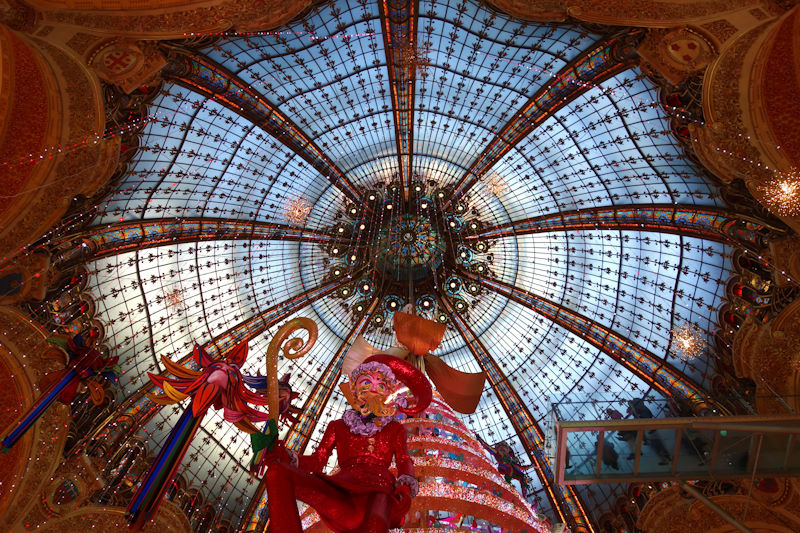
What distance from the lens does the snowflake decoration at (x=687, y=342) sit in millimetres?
14289

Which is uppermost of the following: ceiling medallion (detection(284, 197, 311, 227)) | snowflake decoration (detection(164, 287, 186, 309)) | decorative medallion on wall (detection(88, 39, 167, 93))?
decorative medallion on wall (detection(88, 39, 167, 93))

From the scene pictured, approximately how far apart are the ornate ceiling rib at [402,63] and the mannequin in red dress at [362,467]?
29.5ft

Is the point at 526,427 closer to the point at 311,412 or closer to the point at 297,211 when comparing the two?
the point at 311,412

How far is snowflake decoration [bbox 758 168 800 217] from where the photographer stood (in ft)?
34.8

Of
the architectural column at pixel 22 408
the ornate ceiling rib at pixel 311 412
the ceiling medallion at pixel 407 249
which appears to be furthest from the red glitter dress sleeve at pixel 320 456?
the ceiling medallion at pixel 407 249

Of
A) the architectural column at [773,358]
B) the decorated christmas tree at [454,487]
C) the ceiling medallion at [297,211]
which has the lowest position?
the decorated christmas tree at [454,487]

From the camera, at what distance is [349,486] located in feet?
23.9

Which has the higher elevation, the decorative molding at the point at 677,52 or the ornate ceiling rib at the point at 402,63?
the ornate ceiling rib at the point at 402,63

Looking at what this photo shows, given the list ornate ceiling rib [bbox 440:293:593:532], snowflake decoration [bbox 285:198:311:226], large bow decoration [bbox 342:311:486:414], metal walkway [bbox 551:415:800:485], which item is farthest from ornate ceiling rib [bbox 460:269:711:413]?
large bow decoration [bbox 342:311:486:414]

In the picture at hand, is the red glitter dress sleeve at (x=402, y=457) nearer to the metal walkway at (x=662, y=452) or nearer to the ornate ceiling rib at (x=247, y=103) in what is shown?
the metal walkway at (x=662, y=452)

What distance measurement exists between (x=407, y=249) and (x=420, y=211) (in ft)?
4.65

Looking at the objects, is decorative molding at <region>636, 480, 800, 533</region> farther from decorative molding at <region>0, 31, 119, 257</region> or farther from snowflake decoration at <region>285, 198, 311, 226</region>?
decorative molding at <region>0, 31, 119, 257</region>

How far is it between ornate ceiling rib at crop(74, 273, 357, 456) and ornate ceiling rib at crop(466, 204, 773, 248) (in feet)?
19.8

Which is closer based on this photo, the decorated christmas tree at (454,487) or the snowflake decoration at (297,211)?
the decorated christmas tree at (454,487)
